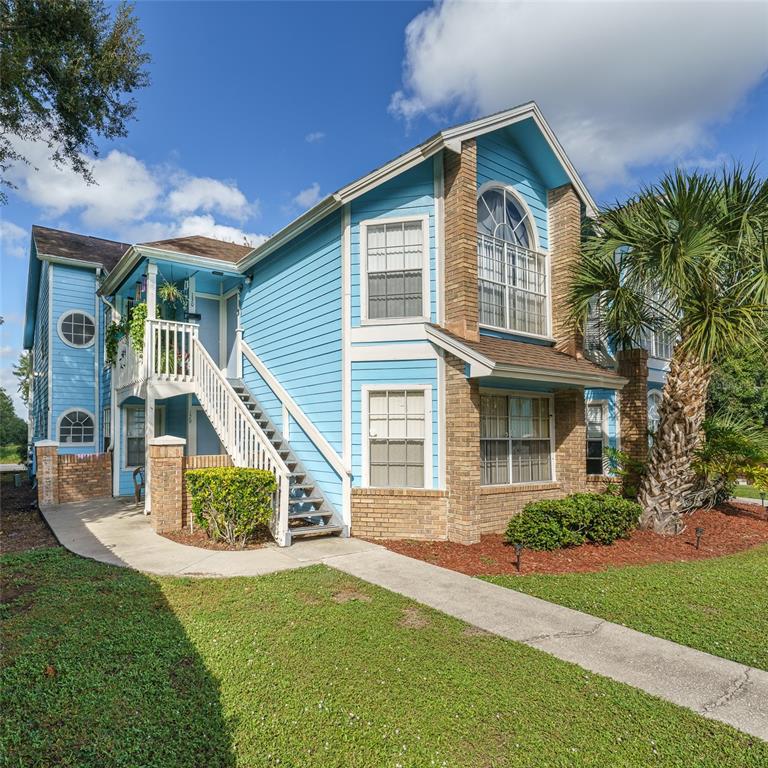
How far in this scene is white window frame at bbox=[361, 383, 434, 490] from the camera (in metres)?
8.39

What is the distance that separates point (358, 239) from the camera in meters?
8.95

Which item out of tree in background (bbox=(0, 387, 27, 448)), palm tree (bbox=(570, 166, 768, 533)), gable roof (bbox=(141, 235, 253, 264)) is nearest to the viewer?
palm tree (bbox=(570, 166, 768, 533))

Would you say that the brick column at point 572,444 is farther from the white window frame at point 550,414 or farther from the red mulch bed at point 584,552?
the red mulch bed at point 584,552

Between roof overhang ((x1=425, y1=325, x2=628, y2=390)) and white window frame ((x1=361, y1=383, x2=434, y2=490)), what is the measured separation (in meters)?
0.85

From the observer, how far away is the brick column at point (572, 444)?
9758 mm

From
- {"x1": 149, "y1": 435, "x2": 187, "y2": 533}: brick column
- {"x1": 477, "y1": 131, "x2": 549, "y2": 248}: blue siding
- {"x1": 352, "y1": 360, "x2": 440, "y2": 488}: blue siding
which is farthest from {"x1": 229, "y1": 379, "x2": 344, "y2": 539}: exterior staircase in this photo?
{"x1": 477, "y1": 131, "x2": 549, "y2": 248}: blue siding

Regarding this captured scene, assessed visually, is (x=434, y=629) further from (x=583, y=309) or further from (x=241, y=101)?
(x=241, y=101)

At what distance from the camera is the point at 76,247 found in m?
16.3

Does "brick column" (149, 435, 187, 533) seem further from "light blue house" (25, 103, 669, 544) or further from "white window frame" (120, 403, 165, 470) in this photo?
"white window frame" (120, 403, 165, 470)

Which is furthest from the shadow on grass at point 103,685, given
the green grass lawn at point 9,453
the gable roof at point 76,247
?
the green grass lawn at point 9,453

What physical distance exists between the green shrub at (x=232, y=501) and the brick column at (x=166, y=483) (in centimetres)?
75

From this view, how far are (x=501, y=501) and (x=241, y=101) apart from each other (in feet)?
39.3

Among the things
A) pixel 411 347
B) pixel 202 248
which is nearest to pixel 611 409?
pixel 411 347

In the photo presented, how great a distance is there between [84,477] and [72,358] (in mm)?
4727
